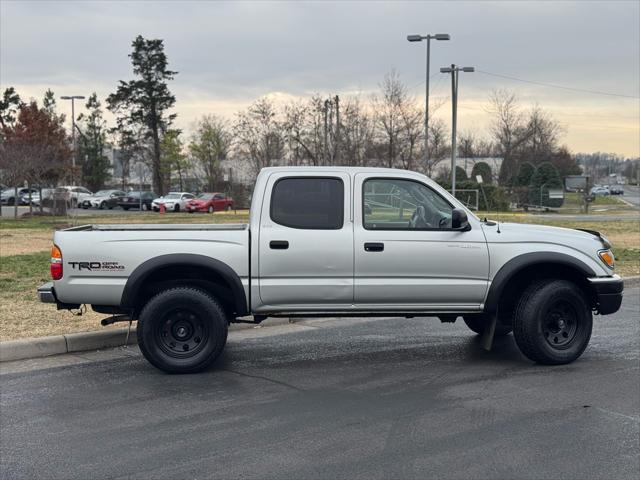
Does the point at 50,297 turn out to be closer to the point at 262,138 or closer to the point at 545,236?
the point at 545,236

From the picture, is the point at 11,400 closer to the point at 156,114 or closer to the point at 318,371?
the point at 318,371

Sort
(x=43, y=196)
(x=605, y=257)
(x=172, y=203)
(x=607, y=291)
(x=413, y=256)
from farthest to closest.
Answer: (x=172, y=203)
(x=43, y=196)
(x=605, y=257)
(x=607, y=291)
(x=413, y=256)

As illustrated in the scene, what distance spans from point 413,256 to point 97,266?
9.68 feet

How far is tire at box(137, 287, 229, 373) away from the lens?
6664 millimetres

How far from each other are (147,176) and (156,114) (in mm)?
7110

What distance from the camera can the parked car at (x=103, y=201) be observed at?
2076 inches

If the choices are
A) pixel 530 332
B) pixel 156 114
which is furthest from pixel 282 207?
pixel 156 114

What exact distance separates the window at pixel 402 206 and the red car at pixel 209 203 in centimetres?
4061

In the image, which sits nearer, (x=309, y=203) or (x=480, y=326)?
(x=309, y=203)

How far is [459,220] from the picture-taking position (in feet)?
21.9

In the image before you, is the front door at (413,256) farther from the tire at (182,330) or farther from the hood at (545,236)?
the tire at (182,330)

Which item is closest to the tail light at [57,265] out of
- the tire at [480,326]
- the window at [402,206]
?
the window at [402,206]

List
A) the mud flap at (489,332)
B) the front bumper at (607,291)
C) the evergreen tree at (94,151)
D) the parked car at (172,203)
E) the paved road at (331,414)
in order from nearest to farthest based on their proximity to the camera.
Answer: the paved road at (331,414) < the front bumper at (607,291) < the mud flap at (489,332) < the parked car at (172,203) < the evergreen tree at (94,151)

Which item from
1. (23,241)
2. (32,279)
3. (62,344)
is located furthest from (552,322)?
(23,241)
